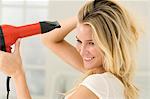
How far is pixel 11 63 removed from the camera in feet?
3.64

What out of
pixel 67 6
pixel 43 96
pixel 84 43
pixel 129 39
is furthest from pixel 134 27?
pixel 43 96

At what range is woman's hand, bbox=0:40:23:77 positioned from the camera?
111cm

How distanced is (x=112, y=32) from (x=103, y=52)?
7cm

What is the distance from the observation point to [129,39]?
1.13 meters

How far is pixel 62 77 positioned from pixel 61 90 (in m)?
0.07

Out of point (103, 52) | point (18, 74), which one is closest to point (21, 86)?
point (18, 74)

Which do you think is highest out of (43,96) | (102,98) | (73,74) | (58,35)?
(58,35)

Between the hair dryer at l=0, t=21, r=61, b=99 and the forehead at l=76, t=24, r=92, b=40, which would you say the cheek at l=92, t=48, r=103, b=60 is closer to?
the forehead at l=76, t=24, r=92, b=40

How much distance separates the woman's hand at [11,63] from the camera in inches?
43.6

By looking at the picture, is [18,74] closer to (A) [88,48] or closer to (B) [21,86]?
(B) [21,86]

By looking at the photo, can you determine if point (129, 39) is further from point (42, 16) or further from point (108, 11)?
point (42, 16)

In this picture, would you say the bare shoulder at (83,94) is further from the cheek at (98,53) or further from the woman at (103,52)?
the cheek at (98,53)

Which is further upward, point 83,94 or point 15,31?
point 15,31

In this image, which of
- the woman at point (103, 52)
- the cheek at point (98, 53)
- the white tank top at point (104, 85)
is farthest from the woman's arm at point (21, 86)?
the cheek at point (98, 53)
